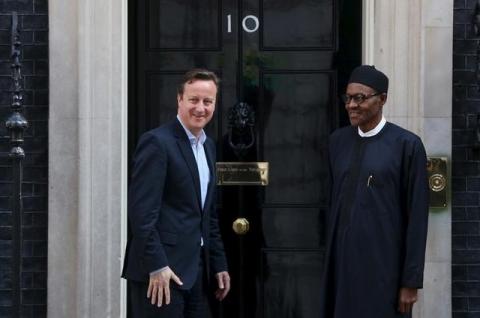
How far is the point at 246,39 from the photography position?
21.6 ft

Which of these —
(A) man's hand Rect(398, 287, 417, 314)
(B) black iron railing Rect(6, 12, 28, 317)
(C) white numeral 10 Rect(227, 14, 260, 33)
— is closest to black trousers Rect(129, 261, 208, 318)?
(A) man's hand Rect(398, 287, 417, 314)

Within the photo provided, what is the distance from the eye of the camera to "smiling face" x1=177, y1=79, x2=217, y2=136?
4668mm

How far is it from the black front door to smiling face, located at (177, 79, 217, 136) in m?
1.86

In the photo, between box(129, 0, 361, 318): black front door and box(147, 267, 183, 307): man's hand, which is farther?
box(129, 0, 361, 318): black front door

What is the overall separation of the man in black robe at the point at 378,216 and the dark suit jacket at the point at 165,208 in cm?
72

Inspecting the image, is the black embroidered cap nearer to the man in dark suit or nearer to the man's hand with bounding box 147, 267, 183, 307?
the man in dark suit

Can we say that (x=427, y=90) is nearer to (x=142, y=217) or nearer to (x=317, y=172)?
(x=317, y=172)

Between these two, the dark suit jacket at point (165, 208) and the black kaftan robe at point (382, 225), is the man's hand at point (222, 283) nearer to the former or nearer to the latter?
the dark suit jacket at point (165, 208)

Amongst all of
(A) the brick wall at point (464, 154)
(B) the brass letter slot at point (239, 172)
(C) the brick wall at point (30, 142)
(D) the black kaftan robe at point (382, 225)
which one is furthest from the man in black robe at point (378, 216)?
(C) the brick wall at point (30, 142)

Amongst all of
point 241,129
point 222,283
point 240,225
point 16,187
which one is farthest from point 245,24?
point 222,283

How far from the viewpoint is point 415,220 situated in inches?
181

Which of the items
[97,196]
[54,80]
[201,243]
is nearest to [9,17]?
[54,80]

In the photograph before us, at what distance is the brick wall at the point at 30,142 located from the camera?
6.29 metres

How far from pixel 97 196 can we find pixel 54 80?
79 cm
